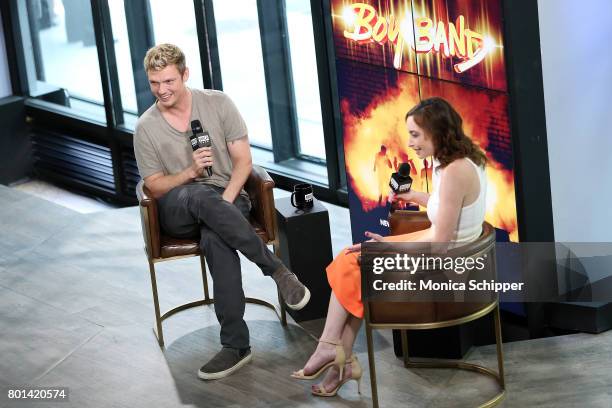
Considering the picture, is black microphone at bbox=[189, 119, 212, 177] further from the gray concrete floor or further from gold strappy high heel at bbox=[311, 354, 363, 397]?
gold strappy high heel at bbox=[311, 354, 363, 397]

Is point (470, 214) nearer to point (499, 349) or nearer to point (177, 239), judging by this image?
point (499, 349)

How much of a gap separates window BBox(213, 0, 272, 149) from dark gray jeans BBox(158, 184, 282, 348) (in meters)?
2.33

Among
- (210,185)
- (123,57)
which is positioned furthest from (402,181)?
(123,57)

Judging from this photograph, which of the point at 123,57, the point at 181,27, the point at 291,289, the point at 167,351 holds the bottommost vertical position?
the point at 167,351

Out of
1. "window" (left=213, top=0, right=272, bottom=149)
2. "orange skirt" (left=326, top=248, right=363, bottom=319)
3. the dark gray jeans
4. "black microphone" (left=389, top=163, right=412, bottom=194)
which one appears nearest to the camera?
"orange skirt" (left=326, top=248, right=363, bottom=319)

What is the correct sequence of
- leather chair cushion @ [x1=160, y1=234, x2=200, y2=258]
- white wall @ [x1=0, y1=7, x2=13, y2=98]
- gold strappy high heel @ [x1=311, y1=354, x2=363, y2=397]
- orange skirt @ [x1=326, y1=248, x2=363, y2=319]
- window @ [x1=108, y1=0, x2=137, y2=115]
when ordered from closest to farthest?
orange skirt @ [x1=326, y1=248, x2=363, y2=319] → gold strappy high heel @ [x1=311, y1=354, x2=363, y2=397] → leather chair cushion @ [x1=160, y1=234, x2=200, y2=258] → window @ [x1=108, y1=0, x2=137, y2=115] → white wall @ [x1=0, y1=7, x2=13, y2=98]

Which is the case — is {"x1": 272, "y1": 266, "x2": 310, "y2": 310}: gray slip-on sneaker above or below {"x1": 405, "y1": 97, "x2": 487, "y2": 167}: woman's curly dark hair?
below

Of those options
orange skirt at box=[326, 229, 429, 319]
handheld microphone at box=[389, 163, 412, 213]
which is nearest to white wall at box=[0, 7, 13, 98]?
handheld microphone at box=[389, 163, 412, 213]

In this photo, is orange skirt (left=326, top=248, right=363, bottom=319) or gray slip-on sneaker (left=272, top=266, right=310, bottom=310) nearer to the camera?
orange skirt (left=326, top=248, right=363, bottom=319)

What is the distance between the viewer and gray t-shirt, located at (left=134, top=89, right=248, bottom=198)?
500cm

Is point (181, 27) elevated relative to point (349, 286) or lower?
elevated

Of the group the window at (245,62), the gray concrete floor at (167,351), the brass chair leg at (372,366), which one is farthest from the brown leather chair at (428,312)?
the window at (245,62)

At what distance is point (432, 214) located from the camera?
167 inches

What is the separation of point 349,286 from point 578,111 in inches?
51.1
